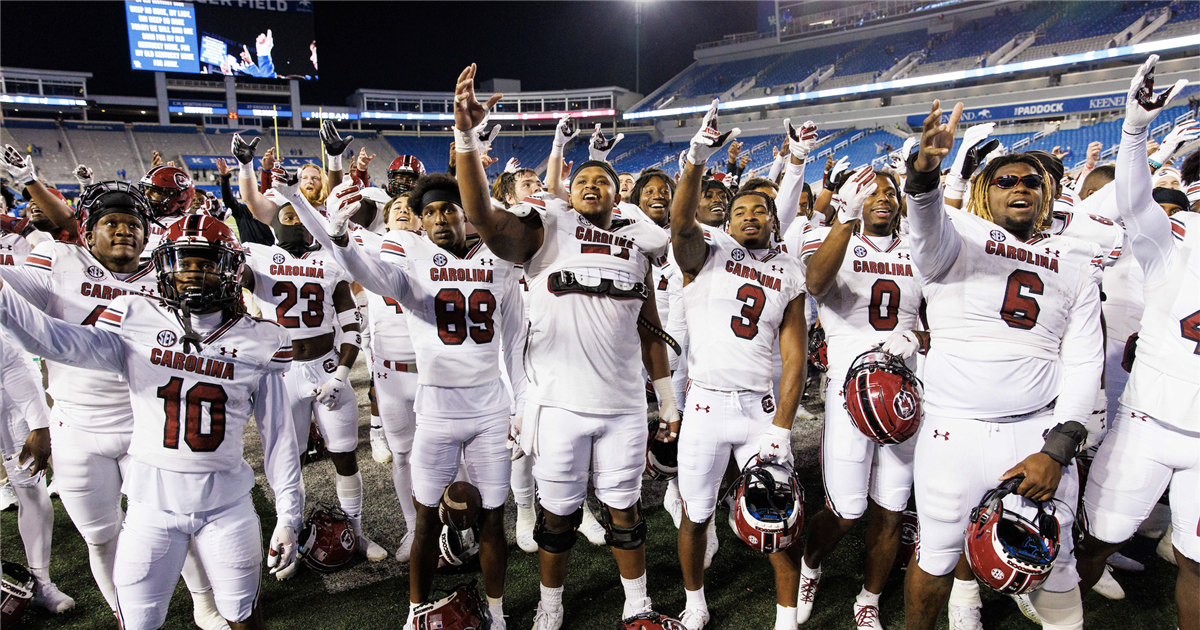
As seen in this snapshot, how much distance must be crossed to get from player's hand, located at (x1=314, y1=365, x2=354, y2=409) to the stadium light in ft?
73.0

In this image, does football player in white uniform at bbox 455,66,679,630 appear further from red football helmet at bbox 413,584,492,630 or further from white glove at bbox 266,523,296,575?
white glove at bbox 266,523,296,575

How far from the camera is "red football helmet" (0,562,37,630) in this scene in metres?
3.40

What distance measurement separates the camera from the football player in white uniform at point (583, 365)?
3170mm

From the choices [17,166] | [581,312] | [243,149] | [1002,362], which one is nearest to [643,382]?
[581,312]

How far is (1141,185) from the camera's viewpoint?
9.20ft

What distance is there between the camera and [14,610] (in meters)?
3.44

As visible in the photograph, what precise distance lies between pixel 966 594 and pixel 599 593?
6.94 ft

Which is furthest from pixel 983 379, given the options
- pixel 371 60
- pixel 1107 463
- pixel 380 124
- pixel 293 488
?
pixel 371 60

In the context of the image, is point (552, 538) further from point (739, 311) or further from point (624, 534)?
point (739, 311)

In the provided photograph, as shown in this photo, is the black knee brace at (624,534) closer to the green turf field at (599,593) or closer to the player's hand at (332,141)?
the green turf field at (599,593)

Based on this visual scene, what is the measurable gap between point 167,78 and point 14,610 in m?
42.8

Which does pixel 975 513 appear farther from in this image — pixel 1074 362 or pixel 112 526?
pixel 112 526

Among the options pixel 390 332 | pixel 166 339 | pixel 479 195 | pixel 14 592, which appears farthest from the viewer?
pixel 390 332

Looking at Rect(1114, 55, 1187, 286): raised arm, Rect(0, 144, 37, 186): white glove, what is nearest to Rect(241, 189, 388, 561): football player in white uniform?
Rect(0, 144, 37, 186): white glove
